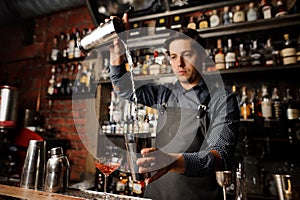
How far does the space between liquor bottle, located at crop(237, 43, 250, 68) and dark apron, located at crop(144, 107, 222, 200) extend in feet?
2.58

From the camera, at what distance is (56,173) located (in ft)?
3.99

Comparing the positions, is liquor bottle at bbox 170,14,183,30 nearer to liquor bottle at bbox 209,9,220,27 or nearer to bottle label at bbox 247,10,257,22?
liquor bottle at bbox 209,9,220,27

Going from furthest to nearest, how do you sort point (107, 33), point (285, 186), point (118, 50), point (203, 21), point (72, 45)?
point (72, 45), point (203, 21), point (285, 186), point (118, 50), point (107, 33)

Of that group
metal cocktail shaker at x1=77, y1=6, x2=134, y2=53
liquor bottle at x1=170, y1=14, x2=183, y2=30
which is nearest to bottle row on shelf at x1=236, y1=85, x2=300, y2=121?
liquor bottle at x1=170, y1=14, x2=183, y2=30

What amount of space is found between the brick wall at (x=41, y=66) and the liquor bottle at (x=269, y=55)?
2.02 meters

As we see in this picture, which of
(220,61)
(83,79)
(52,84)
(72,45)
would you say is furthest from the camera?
(52,84)

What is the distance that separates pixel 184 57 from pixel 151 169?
1.01m

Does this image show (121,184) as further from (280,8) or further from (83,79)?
(280,8)

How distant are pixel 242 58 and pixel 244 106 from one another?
1.34 feet

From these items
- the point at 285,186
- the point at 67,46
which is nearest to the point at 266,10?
the point at 285,186

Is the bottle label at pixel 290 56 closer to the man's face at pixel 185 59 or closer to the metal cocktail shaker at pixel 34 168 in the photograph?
the man's face at pixel 185 59

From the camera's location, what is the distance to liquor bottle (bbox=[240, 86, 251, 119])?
197 centimetres

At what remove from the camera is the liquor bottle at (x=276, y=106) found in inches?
73.3

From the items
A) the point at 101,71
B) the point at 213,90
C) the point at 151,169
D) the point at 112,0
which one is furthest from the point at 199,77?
the point at 112,0
